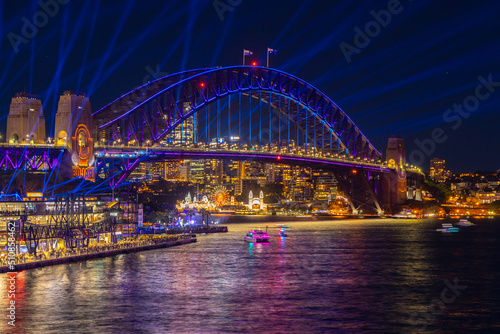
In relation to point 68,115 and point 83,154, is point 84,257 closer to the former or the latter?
point 83,154

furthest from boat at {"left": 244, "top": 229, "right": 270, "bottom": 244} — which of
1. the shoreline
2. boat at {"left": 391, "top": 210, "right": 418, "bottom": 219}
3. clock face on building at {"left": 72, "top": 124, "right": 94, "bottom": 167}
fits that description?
boat at {"left": 391, "top": 210, "right": 418, "bottom": 219}

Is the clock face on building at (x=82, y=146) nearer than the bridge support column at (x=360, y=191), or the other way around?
the clock face on building at (x=82, y=146)

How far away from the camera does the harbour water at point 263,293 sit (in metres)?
33.1

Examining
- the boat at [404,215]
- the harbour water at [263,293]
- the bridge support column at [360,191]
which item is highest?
the bridge support column at [360,191]

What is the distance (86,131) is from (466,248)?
133ft

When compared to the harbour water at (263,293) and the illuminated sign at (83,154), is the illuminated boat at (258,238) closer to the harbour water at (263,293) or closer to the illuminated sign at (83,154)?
the harbour water at (263,293)

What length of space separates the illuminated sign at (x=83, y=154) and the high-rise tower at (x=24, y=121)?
369 centimetres

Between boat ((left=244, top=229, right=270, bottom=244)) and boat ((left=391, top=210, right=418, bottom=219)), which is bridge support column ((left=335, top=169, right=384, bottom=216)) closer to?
boat ((left=391, top=210, right=418, bottom=219))

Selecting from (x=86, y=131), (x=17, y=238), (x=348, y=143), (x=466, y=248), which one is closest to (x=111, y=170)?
(x=86, y=131)

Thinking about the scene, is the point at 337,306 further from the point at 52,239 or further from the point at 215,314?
the point at 52,239

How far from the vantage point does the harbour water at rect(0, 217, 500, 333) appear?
33125mm

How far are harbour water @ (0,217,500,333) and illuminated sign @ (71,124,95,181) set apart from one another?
638 inches

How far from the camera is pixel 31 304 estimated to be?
36344 mm

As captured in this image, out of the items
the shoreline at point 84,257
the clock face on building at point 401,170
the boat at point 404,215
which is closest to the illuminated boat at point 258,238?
the shoreline at point 84,257
